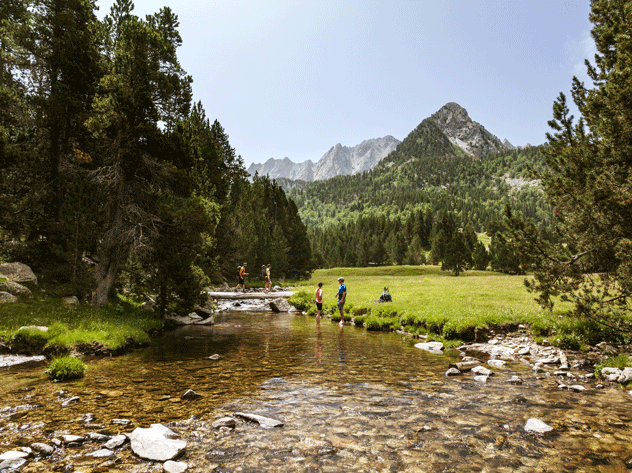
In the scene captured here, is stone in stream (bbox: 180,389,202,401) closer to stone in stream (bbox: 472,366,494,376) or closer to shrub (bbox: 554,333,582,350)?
stone in stream (bbox: 472,366,494,376)

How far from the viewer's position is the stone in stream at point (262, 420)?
256 inches

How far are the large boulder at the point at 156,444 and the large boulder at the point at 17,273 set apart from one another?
1571cm

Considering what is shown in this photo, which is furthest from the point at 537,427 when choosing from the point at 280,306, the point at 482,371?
the point at 280,306

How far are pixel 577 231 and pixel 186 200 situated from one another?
18.9m

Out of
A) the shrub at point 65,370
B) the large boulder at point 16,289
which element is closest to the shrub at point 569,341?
the shrub at point 65,370

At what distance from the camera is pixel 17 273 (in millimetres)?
16531

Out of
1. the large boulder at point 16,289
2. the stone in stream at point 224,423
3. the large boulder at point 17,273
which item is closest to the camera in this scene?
the stone in stream at point 224,423

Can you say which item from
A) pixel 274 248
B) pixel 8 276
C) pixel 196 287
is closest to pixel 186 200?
pixel 196 287

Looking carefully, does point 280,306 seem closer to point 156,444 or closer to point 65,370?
point 65,370

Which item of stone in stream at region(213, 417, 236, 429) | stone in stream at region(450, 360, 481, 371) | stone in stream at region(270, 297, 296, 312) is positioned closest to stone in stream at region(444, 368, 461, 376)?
stone in stream at region(450, 360, 481, 371)

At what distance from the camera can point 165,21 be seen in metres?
22.5

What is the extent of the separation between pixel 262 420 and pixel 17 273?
17.3m

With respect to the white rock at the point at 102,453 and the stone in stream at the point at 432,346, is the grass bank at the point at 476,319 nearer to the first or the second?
the stone in stream at the point at 432,346

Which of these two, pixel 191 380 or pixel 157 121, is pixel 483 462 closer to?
pixel 191 380
